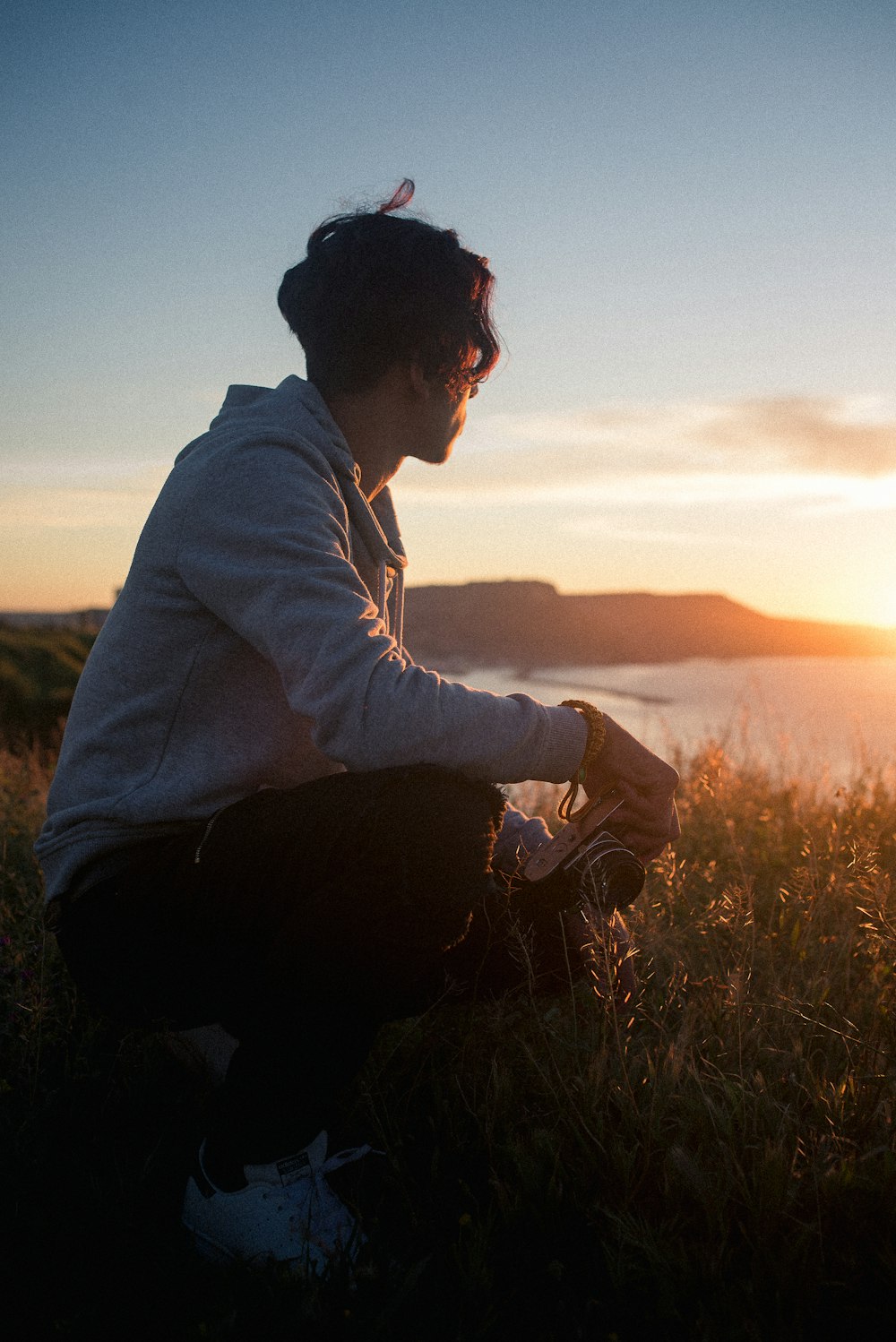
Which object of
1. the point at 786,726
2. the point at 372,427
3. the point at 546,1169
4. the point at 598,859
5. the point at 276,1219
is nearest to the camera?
the point at 276,1219

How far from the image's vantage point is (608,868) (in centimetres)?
178

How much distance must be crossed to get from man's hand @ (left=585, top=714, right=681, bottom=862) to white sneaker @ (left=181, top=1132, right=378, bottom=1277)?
0.87 metres

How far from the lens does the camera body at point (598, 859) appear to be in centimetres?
178

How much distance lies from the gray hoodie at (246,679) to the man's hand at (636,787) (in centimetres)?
9

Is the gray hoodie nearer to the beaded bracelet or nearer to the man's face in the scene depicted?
the beaded bracelet

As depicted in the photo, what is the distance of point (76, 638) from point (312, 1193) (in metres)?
10.5

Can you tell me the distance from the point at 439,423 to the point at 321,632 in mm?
729

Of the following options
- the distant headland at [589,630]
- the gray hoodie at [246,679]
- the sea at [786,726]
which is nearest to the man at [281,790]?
the gray hoodie at [246,679]

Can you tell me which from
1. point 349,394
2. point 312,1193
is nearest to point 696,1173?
point 312,1193

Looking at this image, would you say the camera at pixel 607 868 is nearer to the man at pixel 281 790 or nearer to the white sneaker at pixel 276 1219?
the man at pixel 281 790

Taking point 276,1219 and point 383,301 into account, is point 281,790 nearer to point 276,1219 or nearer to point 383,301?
point 276,1219

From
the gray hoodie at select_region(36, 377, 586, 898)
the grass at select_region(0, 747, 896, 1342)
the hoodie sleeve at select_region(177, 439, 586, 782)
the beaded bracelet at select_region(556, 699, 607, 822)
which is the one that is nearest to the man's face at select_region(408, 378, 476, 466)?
the gray hoodie at select_region(36, 377, 586, 898)

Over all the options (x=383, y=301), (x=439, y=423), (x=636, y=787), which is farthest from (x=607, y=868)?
(x=383, y=301)

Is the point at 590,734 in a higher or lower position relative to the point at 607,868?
higher
